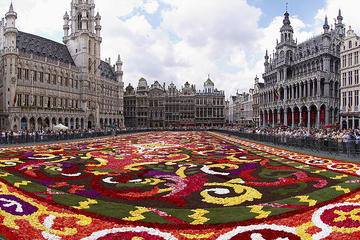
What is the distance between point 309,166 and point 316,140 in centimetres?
636

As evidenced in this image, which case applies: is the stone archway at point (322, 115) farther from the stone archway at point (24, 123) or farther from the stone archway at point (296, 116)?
the stone archway at point (24, 123)

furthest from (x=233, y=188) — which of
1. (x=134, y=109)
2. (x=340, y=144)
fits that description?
(x=134, y=109)

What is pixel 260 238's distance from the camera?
412 centimetres

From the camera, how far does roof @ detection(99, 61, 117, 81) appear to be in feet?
240

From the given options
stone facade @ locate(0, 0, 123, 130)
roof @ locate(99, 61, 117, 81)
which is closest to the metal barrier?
stone facade @ locate(0, 0, 123, 130)

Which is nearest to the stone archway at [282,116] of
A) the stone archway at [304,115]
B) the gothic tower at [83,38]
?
the stone archway at [304,115]

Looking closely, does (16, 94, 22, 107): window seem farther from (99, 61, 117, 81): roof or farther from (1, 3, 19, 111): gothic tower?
(99, 61, 117, 81): roof

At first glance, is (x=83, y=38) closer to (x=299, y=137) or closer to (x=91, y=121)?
(x=91, y=121)

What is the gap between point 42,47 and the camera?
5362cm

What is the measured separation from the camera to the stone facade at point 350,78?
31219 millimetres

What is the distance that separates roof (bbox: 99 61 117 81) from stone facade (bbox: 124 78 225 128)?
11.4 m

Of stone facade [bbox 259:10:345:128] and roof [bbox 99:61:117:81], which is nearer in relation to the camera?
stone facade [bbox 259:10:345:128]

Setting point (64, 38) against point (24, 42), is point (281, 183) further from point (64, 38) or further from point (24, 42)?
point (64, 38)

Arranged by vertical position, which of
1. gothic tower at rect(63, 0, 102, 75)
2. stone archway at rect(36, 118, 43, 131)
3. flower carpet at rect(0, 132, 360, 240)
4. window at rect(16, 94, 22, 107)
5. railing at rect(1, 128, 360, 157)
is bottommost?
flower carpet at rect(0, 132, 360, 240)
